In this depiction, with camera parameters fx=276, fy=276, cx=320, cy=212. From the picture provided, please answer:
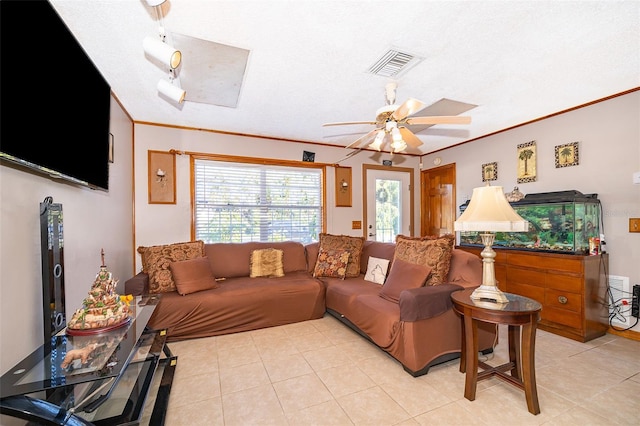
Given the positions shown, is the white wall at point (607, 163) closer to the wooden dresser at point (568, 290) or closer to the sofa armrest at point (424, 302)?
the wooden dresser at point (568, 290)

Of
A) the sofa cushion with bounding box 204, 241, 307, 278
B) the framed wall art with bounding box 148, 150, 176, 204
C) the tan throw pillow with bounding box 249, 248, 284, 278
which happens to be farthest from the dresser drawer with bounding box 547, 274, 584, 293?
the framed wall art with bounding box 148, 150, 176, 204

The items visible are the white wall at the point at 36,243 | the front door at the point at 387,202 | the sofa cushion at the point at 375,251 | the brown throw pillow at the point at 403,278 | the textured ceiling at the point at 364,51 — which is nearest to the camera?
the white wall at the point at 36,243

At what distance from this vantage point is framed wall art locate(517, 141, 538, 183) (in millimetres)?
3551

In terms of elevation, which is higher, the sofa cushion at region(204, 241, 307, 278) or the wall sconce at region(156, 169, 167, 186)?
the wall sconce at region(156, 169, 167, 186)

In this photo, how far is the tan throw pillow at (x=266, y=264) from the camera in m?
3.55

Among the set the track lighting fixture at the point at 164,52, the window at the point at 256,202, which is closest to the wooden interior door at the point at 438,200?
the window at the point at 256,202

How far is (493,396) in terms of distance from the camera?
1839mm

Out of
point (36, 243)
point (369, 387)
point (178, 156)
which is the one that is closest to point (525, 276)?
point (369, 387)

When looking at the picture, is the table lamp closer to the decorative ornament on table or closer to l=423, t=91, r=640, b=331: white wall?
l=423, t=91, r=640, b=331: white wall

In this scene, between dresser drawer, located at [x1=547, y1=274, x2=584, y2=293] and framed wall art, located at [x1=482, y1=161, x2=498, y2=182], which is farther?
framed wall art, located at [x1=482, y1=161, x2=498, y2=182]

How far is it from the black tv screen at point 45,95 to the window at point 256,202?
6.49ft

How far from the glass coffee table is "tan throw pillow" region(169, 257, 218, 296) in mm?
736

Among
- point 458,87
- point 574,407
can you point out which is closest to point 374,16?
point 458,87

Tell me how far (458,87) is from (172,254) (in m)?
3.43
